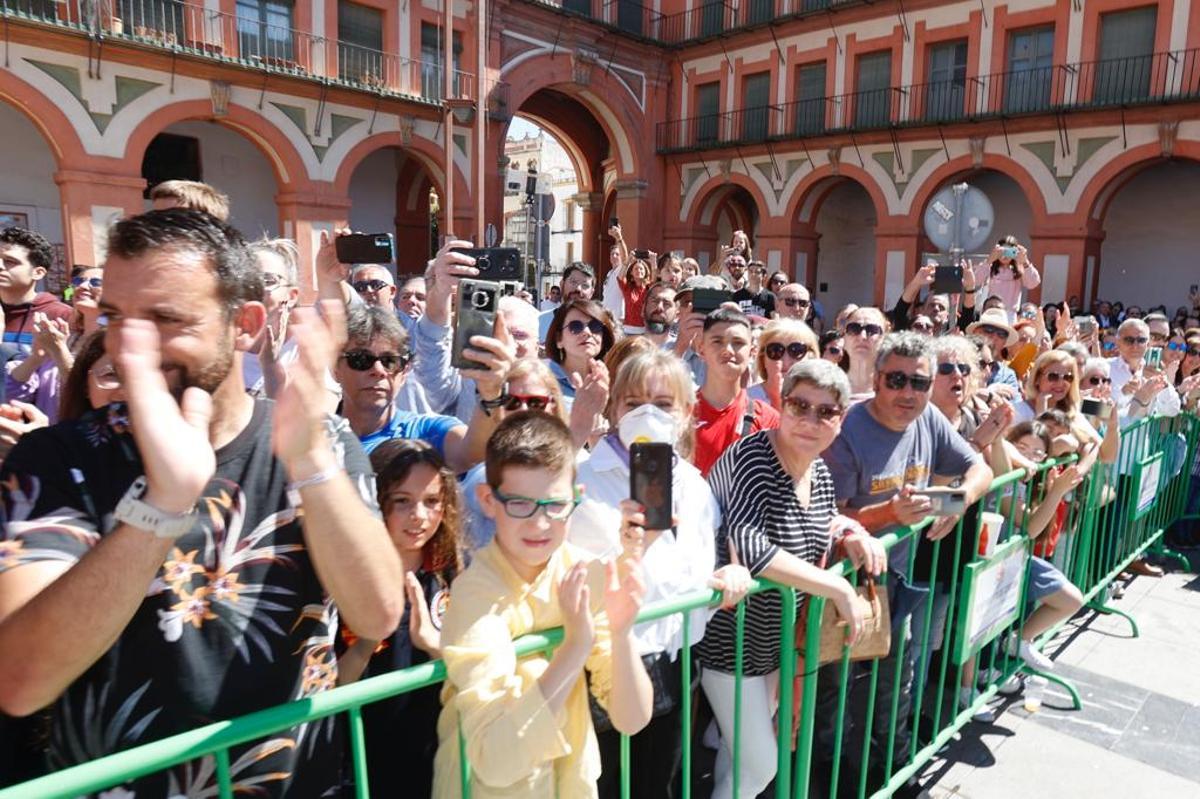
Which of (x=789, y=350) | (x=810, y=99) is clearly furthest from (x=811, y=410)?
(x=810, y=99)

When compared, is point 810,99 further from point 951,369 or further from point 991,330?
point 951,369

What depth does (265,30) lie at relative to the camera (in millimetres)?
14844

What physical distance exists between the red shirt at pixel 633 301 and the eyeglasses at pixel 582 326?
4031mm

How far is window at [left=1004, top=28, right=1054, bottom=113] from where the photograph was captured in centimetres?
1644

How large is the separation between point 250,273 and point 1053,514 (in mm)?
3957

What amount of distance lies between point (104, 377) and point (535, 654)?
1.23m

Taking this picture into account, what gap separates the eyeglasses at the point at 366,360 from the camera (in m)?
2.61

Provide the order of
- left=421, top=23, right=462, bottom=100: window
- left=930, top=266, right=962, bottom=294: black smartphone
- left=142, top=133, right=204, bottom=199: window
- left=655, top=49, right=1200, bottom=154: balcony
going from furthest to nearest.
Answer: left=421, top=23, right=462, bottom=100: window
left=142, top=133, right=204, bottom=199: window
left=655, top=49, right=1200, bottom=154: balcony
left=930, top=266, right=962, bottom=294: black smartphone

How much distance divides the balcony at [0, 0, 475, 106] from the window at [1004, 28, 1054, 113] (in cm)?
1232

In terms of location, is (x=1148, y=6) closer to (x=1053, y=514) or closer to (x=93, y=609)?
(x=1053, y=514)

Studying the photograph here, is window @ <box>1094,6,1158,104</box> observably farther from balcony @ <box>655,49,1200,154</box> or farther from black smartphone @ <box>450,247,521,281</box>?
black smartphone @ <box>450,247,521,281</box>

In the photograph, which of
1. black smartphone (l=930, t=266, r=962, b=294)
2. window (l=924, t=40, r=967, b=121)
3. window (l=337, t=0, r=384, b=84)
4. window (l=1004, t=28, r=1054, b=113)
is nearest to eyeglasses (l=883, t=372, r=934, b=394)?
black smartphone (l=930, t=266, r=962, b=294)

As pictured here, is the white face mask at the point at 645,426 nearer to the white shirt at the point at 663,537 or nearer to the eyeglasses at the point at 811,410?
the white shirt at the point at 663,537

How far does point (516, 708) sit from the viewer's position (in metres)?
1.60
